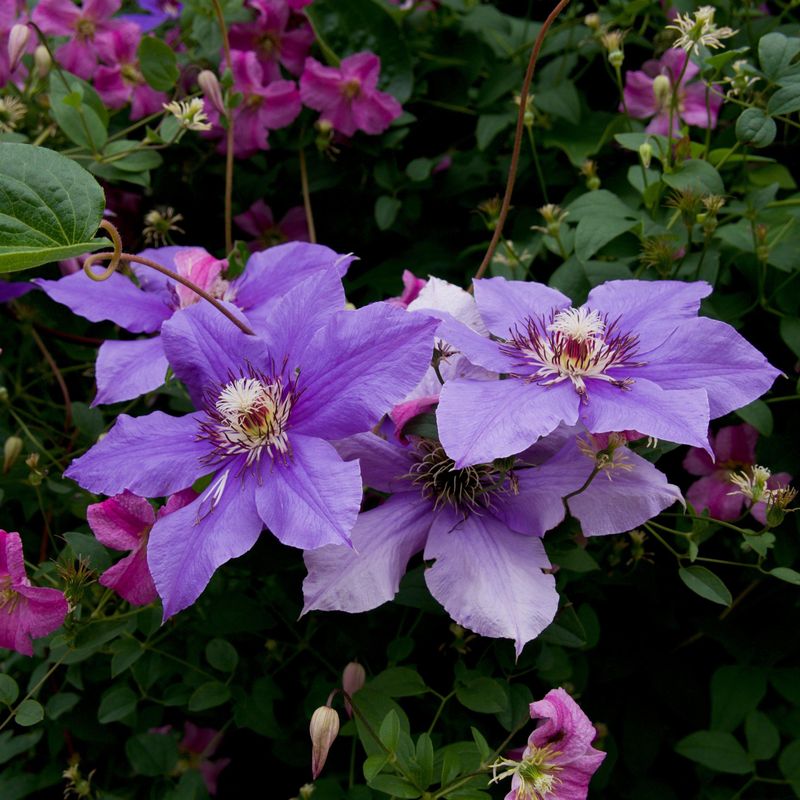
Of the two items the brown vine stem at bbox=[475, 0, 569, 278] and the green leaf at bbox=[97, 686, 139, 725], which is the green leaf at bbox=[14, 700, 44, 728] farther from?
the brown vine stem at bbox=[475, 0, 569, 278]

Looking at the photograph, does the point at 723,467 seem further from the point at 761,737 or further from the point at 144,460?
the point at 144,460

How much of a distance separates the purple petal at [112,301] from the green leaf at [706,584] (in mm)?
497

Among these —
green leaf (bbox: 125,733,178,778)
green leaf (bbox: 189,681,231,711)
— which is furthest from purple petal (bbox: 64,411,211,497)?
green leaf (bbox: 125,733,178,778)

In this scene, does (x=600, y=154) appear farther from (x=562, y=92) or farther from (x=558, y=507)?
(x=558, y=507)

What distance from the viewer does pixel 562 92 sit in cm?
106

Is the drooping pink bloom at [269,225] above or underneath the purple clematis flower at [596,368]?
underneath

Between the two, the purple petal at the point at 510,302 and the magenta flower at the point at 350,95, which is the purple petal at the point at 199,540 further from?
the magenta flower at the point at 350,95

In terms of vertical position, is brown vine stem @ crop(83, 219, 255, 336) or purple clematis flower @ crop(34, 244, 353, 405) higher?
brown vine stem @ crop(83, 219, 255, 336)

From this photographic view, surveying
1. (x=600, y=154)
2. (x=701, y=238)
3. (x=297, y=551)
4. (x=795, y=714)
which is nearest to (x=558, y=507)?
(x=297, y=551)

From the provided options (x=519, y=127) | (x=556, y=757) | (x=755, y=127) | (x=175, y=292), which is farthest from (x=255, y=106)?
(x=556, y=757)

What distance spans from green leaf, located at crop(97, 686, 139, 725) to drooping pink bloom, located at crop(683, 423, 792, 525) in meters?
0.56

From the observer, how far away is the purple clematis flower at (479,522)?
23.0 inches

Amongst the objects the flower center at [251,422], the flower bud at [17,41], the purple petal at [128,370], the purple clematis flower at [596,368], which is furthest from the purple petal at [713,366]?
the flower bud at [17,41]

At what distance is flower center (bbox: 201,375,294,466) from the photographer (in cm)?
63
